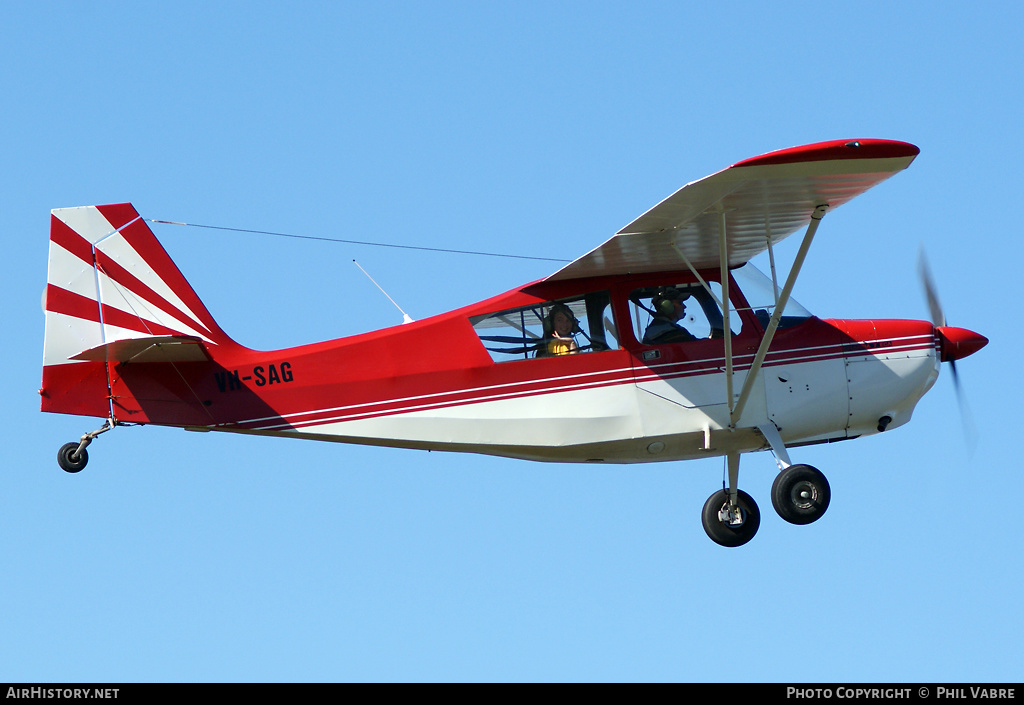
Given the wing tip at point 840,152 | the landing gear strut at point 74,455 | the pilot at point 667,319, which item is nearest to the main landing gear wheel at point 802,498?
the pilot at point 667,319

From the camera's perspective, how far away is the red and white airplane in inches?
481

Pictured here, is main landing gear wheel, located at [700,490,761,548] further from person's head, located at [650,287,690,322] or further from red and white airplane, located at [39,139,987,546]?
person's head, located at [650,287,690,322]

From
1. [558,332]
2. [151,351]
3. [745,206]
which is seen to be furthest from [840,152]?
[151,351]

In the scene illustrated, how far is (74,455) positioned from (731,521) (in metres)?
6.18

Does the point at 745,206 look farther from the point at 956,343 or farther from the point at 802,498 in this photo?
the point at 956,343

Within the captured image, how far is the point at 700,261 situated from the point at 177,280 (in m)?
5.02

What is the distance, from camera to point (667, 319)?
41.4 ft

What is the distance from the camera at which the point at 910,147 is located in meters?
10.9

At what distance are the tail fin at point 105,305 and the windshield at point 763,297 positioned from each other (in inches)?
194

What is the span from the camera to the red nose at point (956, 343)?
13391 mm

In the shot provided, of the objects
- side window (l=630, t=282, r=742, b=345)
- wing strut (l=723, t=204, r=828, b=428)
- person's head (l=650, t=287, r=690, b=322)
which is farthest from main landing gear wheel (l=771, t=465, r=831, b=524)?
person's head (l=650, t=287, r=690, b=322)

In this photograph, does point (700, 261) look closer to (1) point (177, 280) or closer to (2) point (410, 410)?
(2) point (410, 410)

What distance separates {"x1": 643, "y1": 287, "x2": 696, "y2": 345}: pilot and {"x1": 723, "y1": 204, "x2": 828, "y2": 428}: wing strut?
517 mm
